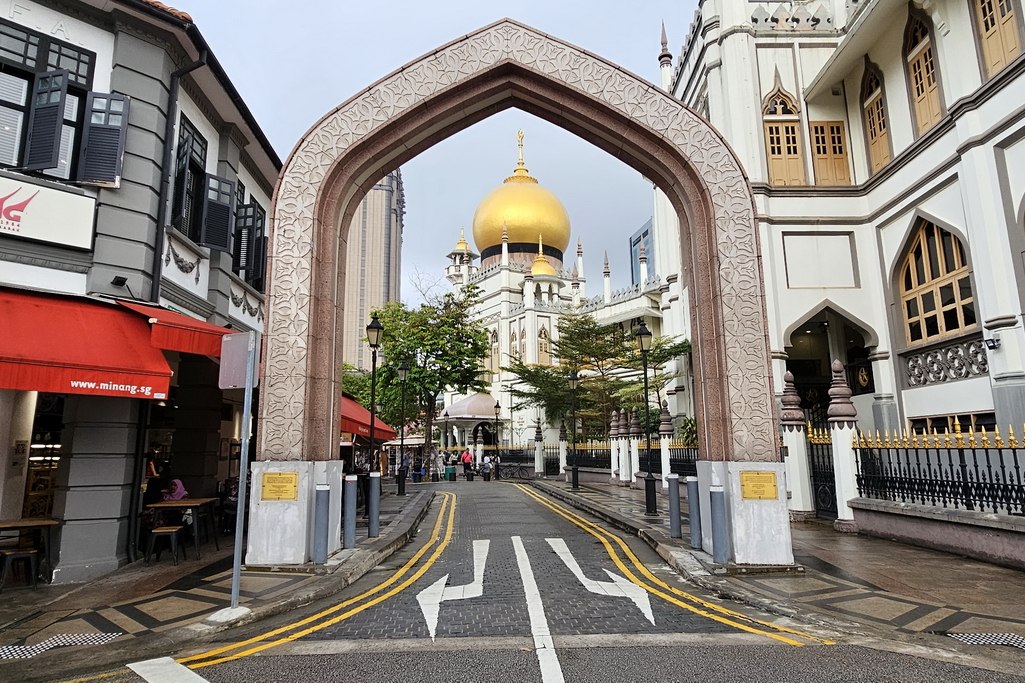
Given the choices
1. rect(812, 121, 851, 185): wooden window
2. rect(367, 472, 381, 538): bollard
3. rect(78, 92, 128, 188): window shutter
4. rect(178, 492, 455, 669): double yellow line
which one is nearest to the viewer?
rect(178, 492, 455, 669): double yellow line

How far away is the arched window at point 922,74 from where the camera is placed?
15.8 metres

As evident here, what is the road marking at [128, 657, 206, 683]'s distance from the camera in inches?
176

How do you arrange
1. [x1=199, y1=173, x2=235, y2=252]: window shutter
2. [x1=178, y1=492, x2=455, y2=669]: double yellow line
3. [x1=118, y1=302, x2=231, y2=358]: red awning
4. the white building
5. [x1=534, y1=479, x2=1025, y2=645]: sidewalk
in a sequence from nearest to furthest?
[x1=178, y1=492, x2=455, y2=669]: double yellow line, [x1=534, y1=479, x2=1025, y2=645]: sidewalk, [x1=118, y1=302, x2=231, y2=358]: red awning, [x1=199, y1=173, x2=235, y2=252]: window shutter, the white building

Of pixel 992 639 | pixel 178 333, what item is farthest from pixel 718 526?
pixel 178 333

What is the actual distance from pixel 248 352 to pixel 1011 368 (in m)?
14.9

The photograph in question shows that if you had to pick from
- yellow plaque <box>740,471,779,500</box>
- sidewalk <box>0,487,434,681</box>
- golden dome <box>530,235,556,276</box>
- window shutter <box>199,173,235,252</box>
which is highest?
golden dome <box>530,235,556,276</box>

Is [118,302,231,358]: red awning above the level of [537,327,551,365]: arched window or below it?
below

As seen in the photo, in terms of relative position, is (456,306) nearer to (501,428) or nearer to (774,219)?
(774,219)

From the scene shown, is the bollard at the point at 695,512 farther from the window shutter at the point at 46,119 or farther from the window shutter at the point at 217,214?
the window shutter at the point at 46,119

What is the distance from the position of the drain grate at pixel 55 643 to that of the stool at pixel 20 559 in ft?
8.24

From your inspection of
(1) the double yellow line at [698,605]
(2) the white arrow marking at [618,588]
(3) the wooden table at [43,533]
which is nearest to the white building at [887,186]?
(1) the double yellow line at [698,605]

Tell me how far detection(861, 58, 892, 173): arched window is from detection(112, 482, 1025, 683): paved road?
52.7 feet

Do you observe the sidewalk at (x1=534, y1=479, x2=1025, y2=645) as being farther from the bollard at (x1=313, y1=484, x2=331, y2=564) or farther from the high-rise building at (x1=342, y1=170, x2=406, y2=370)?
the high-rise building at (x1=342, y1=170, x2=406, y2=370)

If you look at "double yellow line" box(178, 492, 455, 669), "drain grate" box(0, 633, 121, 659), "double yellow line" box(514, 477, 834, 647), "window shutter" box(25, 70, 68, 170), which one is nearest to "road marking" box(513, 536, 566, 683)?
"double yellow line" box(514, 477, 834, 647)
